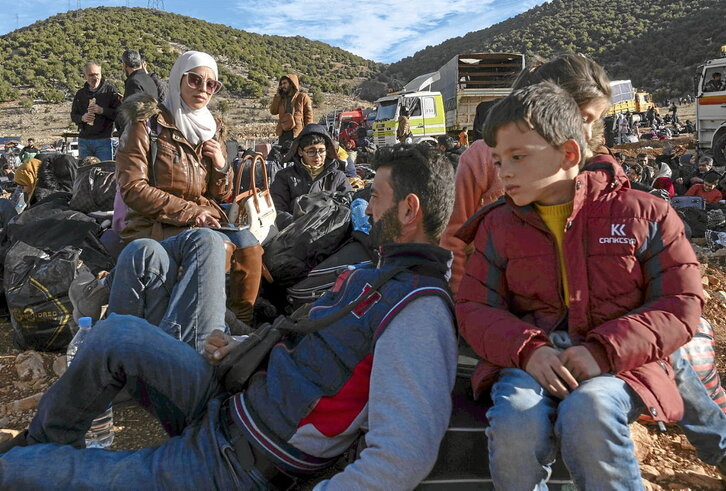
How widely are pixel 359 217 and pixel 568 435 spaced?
8.43 feet

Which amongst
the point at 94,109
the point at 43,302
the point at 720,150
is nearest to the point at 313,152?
the point at 43,302

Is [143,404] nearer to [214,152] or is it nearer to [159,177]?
[159,177]

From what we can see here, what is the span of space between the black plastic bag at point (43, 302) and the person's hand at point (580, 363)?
125 inches

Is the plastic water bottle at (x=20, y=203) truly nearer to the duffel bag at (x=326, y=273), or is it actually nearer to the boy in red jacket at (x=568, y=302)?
the duffel bag at (x=326, y=273)

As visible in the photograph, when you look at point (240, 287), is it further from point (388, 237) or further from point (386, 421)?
point (386, 421)

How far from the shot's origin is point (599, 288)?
5.72 ft

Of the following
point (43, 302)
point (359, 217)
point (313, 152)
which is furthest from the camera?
point (313, 152)

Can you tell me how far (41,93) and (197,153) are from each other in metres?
42.4

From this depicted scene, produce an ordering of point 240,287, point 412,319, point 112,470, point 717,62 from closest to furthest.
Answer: point 412,319
point 112,470
point 240,287
point 717,62

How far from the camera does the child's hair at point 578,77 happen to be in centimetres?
218

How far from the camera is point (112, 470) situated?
5.90 feet

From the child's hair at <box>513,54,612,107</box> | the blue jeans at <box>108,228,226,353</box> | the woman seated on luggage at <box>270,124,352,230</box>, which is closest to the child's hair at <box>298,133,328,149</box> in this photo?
the woman seated on luggage at <box>270,124,352,230</box>

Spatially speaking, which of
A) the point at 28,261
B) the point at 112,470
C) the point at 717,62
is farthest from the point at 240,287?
the point at 717,62

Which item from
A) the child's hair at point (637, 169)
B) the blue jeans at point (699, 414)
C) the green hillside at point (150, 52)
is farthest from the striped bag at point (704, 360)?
the green hillside at point (150, 52)
